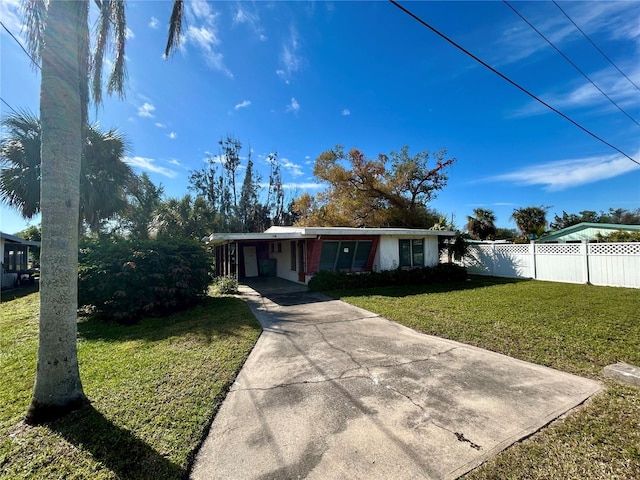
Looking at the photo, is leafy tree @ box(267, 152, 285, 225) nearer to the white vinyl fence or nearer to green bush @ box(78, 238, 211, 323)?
the white vinyl fence

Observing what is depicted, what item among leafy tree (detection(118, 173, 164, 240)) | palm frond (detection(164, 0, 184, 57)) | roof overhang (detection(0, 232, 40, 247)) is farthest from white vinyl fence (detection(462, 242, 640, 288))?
roof overhang (detection(0, 232, 40, 247))

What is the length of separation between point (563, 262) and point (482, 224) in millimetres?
18993

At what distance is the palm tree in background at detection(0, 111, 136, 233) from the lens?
10.1 metres

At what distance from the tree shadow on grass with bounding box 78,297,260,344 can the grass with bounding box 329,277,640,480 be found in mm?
3647

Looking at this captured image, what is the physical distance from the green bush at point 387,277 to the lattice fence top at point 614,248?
4.97 meters

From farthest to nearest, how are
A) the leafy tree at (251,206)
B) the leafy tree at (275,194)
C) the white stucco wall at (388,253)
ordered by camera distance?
the leafy tree at (275,194)
the leafy tree at (251,206)
the white stucco wall at (388,253)

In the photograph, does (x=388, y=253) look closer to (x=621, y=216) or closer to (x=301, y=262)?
(x=301, y=262)

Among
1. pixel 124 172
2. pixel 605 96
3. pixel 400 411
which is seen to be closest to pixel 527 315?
pixel 400 411

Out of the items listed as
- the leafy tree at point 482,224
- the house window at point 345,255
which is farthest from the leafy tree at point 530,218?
the house window at point 345,255

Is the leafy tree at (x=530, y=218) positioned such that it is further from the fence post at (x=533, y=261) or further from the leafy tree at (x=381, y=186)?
the fence post at (x=533, y=261)

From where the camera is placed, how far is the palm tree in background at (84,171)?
10141mm

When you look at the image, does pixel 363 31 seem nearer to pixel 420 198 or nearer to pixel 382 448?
pixel 382 448

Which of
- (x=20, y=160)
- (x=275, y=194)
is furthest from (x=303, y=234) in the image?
(x=275, y=194)

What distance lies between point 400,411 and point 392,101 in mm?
13277
